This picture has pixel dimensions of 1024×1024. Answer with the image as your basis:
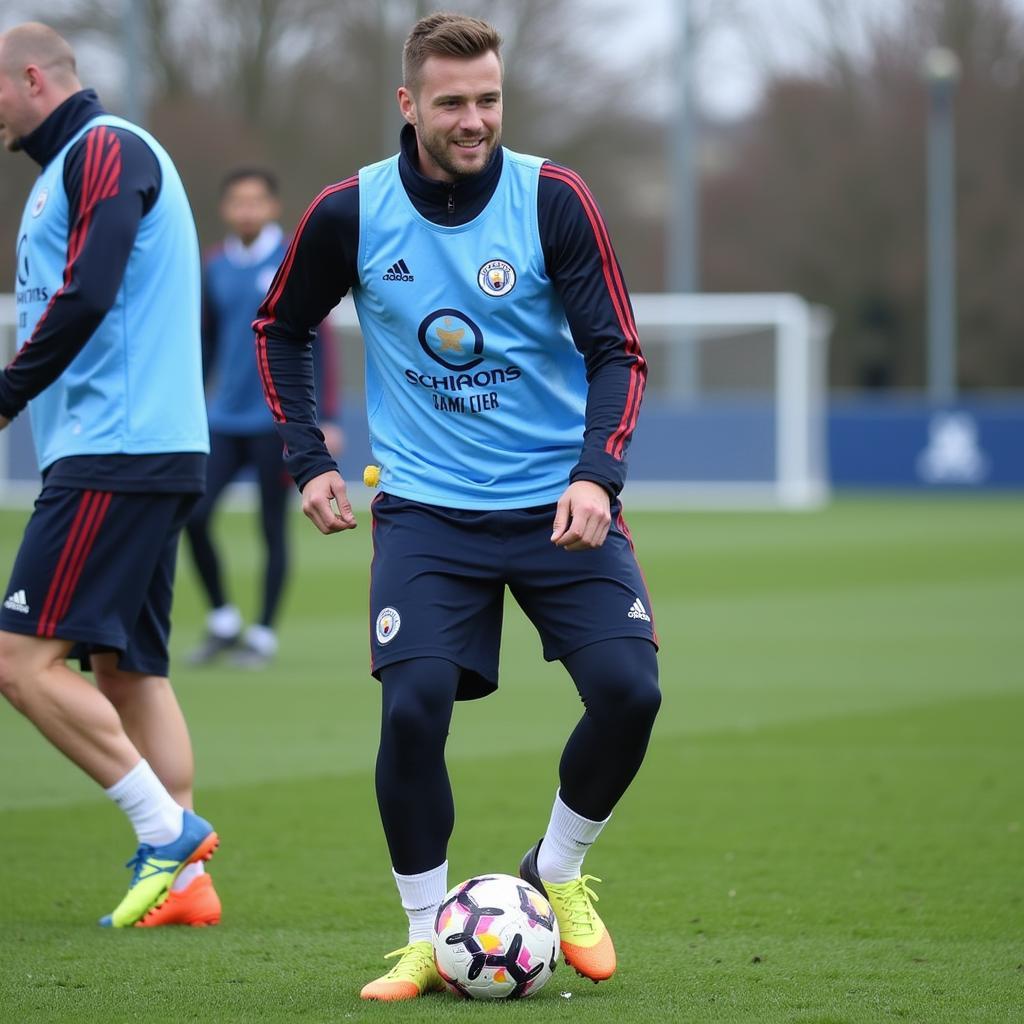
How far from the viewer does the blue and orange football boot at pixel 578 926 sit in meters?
4.38

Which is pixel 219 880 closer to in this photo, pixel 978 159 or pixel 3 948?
A: pixel 3 948

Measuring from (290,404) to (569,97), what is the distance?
3561 centimetres

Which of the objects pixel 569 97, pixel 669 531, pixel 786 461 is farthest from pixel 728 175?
pixel 669 531

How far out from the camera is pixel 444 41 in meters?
4.25

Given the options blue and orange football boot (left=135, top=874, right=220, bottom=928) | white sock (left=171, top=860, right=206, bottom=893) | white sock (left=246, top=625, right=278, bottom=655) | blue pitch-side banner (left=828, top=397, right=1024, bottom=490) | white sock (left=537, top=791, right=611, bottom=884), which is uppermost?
white sock (left=537, top=791, right=611, bottom=884)

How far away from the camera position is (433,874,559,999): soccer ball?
419 cm

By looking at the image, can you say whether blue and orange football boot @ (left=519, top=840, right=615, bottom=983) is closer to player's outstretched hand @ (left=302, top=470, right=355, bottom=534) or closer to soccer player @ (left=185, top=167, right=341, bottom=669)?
player's outstretched hand @ (left=302, top=470, right=355, bottom=534)

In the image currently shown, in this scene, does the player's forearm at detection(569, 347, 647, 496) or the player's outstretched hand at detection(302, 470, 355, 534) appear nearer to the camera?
the player's forearm at detection(569, 347, 647, 496)

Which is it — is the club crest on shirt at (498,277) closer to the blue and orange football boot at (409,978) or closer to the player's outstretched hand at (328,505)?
the player's outstretched hand at (328,505)

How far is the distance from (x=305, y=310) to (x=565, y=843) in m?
1.40

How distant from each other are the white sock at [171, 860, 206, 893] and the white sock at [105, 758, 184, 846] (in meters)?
0.11

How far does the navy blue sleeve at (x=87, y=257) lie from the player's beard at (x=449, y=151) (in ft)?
3.23

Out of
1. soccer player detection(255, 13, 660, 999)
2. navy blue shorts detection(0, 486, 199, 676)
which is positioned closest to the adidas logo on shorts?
navy blue shorts detection(0, 486, 199, 676)

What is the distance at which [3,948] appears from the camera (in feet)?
15.5
